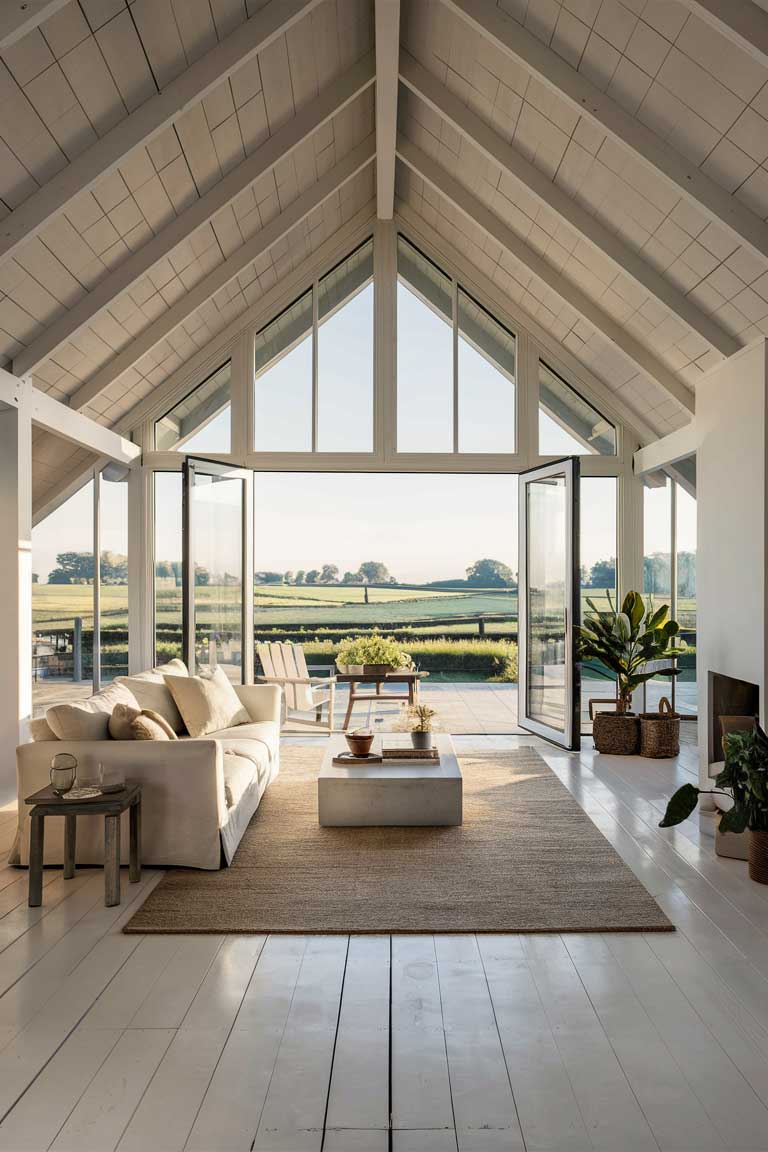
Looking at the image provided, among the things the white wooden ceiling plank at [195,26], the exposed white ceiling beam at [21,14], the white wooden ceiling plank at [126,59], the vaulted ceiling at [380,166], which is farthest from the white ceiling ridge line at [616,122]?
the exposed white ceiling beam at [21,14]

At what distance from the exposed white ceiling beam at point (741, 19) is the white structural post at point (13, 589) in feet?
13.4

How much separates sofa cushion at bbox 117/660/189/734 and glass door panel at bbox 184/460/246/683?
95 centimetres

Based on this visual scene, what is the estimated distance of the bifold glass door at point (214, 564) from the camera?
262 inches

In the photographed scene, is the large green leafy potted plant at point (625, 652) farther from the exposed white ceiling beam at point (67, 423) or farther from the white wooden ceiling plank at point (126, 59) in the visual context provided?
the white wooden ceiling plank at point (126, 59)

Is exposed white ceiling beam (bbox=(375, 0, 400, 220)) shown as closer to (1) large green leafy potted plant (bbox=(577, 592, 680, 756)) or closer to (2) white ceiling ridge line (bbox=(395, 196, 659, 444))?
A: (2) white ceiling ridge line (bbox=(395, 196, 659, 444))

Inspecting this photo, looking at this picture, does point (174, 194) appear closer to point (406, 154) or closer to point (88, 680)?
point (406, 154)

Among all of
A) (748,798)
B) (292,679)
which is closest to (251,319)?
(292,679)

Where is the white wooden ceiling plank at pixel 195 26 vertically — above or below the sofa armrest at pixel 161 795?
above

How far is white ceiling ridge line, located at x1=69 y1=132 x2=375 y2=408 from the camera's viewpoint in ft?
21.8

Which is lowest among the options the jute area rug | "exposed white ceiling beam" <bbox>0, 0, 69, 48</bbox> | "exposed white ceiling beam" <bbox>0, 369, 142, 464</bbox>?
the jute area rug

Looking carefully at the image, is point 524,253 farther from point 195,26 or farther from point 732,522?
point 195,26

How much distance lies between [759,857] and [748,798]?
0.27 metres

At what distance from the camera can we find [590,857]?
4.25 metres

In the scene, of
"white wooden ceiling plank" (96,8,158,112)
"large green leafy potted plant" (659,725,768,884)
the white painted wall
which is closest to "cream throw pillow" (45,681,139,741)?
"large green leafy potted plant" (659,725,768,884)
